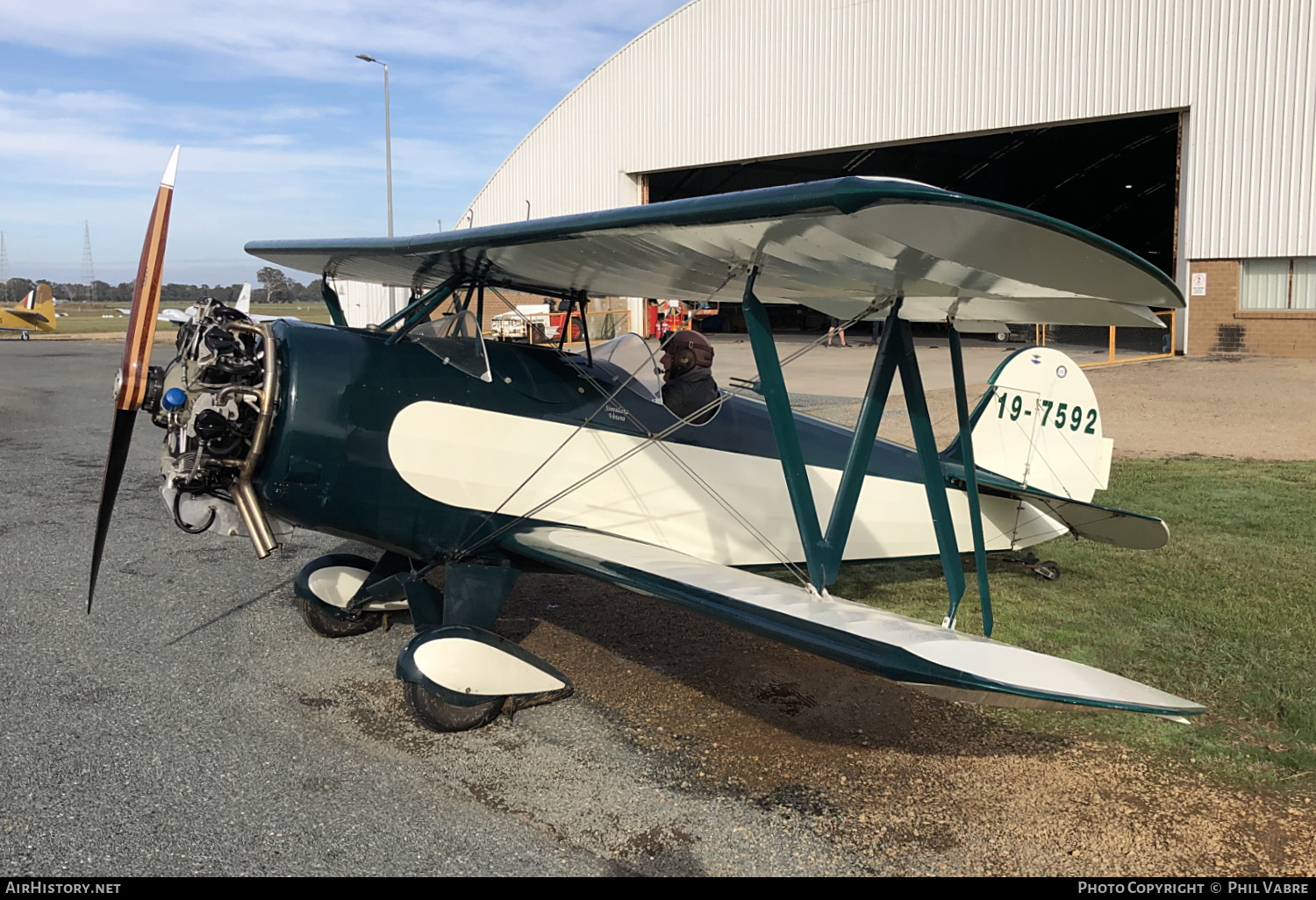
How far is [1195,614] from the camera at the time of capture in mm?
5465

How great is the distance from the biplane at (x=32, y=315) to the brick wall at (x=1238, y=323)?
48546 mm

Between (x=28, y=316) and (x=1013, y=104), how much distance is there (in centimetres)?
4593

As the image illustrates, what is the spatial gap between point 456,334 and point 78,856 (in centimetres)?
259

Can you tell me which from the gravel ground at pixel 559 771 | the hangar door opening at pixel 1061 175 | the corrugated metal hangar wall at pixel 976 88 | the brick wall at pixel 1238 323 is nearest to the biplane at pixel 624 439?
the gravel ground at pixel 559 771

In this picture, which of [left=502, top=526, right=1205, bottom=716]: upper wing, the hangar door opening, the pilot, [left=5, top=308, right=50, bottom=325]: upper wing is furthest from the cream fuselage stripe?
[left=5, top=308, right=50, bottom=325]: upper wing

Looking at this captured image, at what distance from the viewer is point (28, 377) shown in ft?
69.5

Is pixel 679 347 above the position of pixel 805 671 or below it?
above

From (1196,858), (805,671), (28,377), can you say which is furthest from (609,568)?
(28,377)

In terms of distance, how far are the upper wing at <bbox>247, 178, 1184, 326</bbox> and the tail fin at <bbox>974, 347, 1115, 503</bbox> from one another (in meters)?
1.01

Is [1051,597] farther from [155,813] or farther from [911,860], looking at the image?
[155,813]

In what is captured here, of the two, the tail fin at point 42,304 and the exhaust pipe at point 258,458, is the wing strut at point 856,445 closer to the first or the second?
the exhaust pipe at point 258,458

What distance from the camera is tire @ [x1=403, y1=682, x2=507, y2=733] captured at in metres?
4.00

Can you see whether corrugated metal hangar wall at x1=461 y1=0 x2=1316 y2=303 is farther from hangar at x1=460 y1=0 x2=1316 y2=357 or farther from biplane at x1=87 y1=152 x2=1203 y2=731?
biplane at x1=87 y1=152 x2=1203 y2=731

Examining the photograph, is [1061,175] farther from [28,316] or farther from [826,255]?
[28,316]
